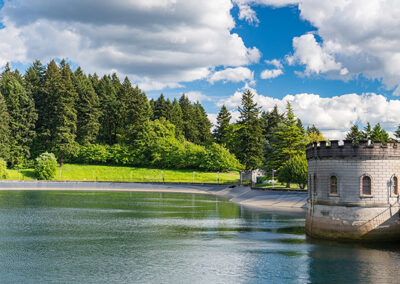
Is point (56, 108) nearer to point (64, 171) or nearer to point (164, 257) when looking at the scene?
point (64, 171)

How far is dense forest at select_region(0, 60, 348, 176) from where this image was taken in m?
117

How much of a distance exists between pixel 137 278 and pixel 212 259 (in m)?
6.84

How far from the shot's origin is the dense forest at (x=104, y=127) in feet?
383

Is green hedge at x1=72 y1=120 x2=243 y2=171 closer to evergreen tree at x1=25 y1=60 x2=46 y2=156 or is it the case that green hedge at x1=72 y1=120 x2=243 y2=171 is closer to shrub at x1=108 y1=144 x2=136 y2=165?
shrub at x1=108 y1=144 x2=136 y2=165

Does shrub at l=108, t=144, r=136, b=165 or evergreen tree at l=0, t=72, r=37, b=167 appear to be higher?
evergreen tree at l=0, t=72, r=37, b=167

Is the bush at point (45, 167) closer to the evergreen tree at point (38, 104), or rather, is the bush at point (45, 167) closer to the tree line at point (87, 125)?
the tree line at point (87, 125)

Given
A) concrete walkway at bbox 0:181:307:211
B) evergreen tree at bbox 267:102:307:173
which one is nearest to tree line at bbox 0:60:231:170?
concrete walkway at bbox 0:181:307:211

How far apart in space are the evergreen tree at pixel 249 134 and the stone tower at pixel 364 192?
2876 inches

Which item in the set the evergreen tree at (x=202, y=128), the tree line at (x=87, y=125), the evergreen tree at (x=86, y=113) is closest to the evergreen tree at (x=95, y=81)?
the tree line at (x=87, y=125)

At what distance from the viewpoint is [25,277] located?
2495 centimetres

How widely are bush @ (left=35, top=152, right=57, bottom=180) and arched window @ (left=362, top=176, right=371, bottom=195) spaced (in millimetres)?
95465

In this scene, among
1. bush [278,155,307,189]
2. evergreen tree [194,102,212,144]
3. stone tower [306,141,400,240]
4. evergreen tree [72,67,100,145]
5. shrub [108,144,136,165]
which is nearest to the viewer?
stone tower [306,141,400,240]

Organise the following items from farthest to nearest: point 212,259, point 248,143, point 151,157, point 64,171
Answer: point 151,157
point 64,171
point 248,143
point 212,259

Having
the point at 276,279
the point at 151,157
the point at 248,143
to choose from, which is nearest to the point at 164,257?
the point at 276,279
